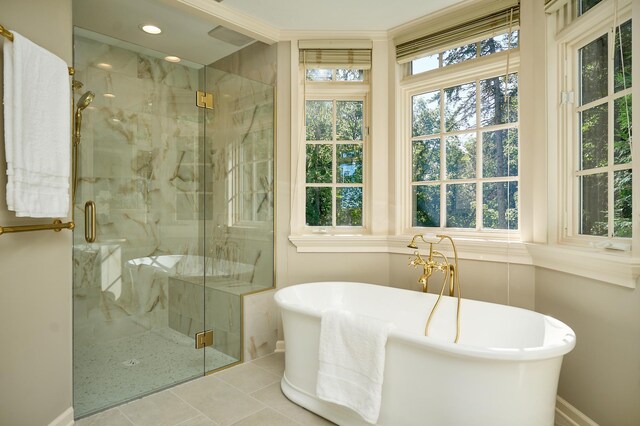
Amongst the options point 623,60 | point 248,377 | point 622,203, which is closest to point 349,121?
point 623,60

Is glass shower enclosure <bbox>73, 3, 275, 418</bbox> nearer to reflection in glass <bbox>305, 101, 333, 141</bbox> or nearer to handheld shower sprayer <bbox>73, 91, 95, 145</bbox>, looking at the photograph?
handheld shower sprayer <bbox>73, 91, 95, 145</bbox>

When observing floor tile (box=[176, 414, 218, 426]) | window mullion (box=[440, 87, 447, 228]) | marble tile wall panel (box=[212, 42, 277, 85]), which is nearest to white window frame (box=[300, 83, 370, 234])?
marble tile wall panel (box=[212, 42, 277, 85])

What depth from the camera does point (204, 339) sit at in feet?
8.87

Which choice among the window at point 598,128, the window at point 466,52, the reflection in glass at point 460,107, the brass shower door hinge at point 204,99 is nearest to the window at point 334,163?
the window at point 466,52

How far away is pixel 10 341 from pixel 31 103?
3.36 ft

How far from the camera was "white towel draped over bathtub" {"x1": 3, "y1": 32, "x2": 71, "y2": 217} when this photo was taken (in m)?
1.53

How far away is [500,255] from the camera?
95.1 inches

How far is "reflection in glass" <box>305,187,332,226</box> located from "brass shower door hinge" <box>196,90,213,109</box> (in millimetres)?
1000

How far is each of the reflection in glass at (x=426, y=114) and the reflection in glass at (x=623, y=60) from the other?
Answer: 1185mm

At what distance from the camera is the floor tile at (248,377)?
8.00 feet

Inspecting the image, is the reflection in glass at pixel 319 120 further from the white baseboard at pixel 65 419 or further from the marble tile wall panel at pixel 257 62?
the white baseboard at pixel 65 419

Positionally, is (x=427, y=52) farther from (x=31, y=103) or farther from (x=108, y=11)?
(x=31, y=103)

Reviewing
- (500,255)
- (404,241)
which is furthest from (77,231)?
(500,255)

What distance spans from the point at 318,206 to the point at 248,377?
139 cm
